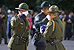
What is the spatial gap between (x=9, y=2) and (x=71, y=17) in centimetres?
803

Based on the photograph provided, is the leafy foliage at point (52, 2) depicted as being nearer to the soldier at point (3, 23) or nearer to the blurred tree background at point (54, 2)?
the blurred tree background at point (54, 2)

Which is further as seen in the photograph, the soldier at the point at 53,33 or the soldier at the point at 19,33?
the soldier at the point at 19,33

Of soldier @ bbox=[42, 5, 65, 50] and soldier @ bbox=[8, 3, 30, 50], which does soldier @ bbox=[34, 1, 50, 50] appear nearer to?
soldier @ bbox=[42, 5, 65, 50]

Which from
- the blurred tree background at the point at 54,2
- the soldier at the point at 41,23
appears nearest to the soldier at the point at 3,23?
the soldier at the point at 41,23

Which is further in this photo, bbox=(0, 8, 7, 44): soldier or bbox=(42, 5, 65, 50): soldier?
bbox=(0, 8, 7, 44): soldier

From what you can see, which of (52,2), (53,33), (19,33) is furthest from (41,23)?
(52,2)

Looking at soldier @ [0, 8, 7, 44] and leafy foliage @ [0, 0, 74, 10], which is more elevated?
leafy foliage @ [0, 0, 74, 10]

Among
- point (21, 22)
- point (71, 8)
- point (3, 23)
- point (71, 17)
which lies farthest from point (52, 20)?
point (71, 8)

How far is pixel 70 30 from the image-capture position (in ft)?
61.0

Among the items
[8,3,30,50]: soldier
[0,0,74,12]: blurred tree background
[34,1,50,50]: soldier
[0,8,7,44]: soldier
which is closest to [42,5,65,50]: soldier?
[34,1,50,50]: soldier

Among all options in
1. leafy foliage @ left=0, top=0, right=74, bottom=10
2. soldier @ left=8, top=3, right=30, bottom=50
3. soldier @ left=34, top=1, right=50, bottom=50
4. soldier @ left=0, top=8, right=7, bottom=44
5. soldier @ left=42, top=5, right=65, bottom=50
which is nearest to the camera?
soldier @ left=42, top=5, right=65, bottom=50

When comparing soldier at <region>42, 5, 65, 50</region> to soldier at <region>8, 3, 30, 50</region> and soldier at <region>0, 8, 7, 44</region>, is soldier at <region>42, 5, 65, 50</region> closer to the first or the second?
soldier at <region>8, 3, 30, 50</region>

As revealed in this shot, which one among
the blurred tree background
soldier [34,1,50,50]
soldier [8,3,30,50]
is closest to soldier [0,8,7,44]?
soldier [34,1,50,50]

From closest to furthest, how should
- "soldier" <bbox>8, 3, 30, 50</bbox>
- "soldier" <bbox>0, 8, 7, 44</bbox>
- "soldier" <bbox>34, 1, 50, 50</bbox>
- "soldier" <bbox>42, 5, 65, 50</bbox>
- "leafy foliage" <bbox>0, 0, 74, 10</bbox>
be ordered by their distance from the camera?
"soldier" <bbox>42, 5, 65, 50</bbox>, "soldier" <bbox>34, 1, 50, 50</bbox>, "soldier" <bbox>8, 3, 30, 50</bbox>, "soldier" <bbox>0, 8, 7, 44</bbox>, "leafy foliage" <bbox>0, 0, 74, 10</bbox>
